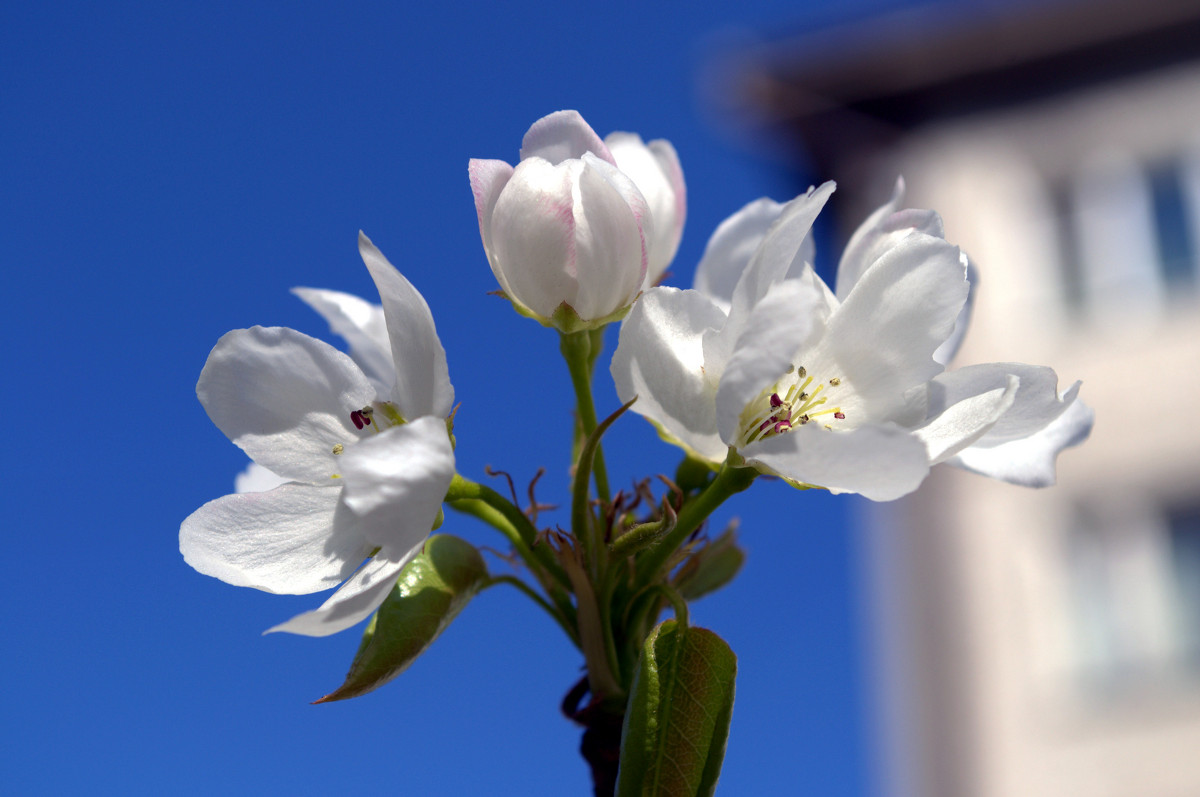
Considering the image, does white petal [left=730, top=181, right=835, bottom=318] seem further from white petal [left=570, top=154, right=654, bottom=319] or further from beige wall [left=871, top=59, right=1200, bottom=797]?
beige wall [left=871, top=59, right=1200, bottom=797]

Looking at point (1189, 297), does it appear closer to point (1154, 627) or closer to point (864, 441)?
Result: point (1154, 627)

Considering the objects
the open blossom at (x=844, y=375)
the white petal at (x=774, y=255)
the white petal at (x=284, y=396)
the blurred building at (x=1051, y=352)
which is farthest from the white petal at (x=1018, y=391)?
the blurred building at (x=1051, y=352)

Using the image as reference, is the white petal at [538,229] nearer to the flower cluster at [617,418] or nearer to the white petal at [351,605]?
the flower cluster at [617,418]

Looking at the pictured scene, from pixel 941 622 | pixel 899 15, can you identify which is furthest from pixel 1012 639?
pixel 899 15

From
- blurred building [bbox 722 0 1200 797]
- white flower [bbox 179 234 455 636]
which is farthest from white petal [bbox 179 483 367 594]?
blurred building [bbox 722 0 1200 797]

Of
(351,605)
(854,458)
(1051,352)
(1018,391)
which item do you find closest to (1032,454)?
(1018,391)
